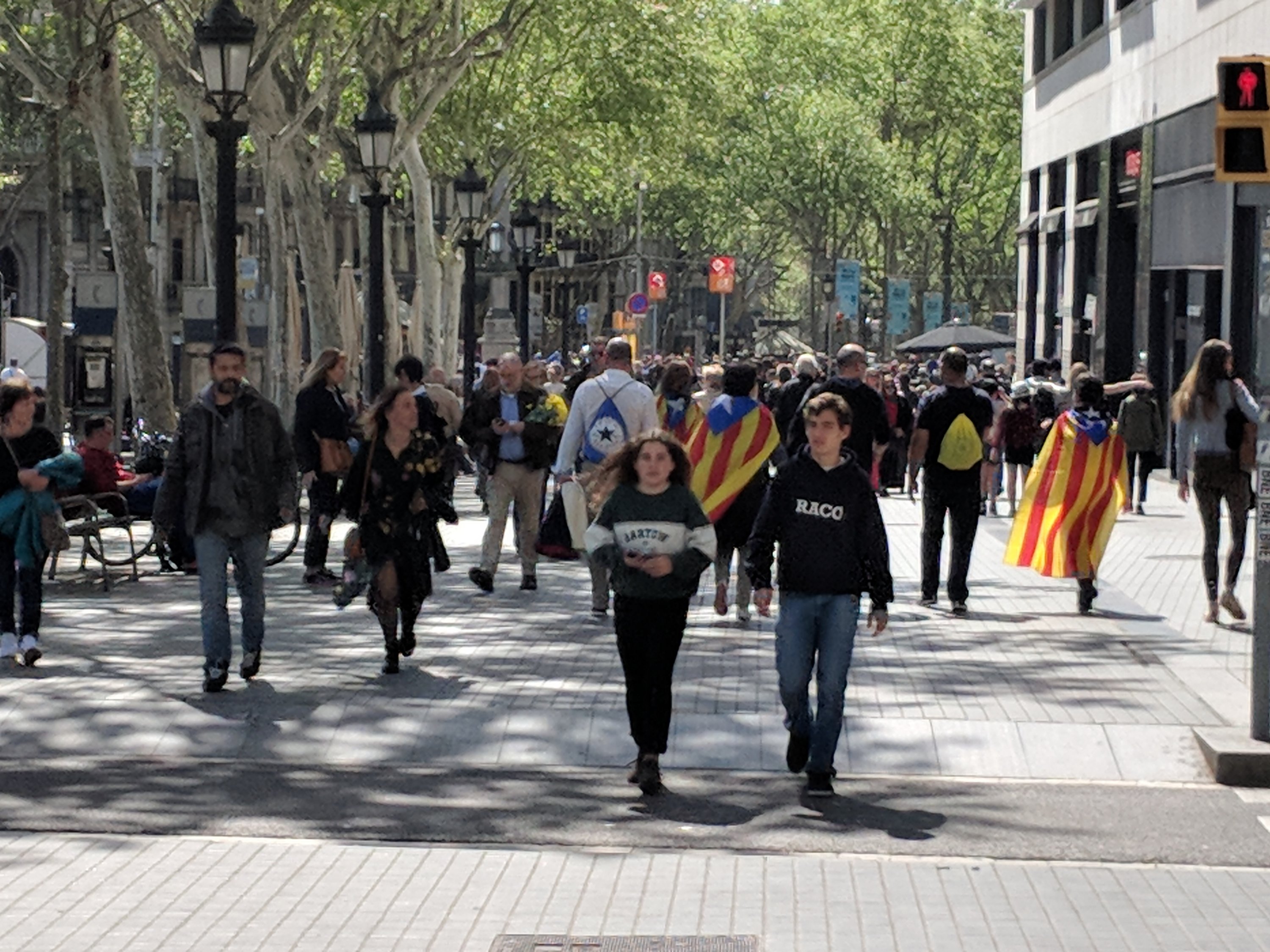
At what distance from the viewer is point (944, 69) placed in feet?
246

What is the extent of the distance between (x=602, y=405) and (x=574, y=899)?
813 cm

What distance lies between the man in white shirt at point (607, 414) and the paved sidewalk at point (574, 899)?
7.12 m

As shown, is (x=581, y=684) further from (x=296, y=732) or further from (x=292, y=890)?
(x=292, y=890)

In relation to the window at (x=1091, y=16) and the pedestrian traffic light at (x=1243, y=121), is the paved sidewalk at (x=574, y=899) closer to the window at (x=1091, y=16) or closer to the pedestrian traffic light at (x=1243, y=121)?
the pedestrian traffic light at (x=1243, y=121)

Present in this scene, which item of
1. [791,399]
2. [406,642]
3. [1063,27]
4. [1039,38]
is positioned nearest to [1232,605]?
[791,399]

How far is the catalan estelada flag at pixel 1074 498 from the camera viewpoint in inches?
644

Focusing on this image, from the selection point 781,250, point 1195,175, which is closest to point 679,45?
point 1195,175

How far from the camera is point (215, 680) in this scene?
12.3 metres

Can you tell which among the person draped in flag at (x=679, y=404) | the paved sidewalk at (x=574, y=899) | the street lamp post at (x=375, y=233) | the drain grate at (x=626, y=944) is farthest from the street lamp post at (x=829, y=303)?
the drain grate at (x=626, y=944)

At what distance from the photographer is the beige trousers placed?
17.5 metres

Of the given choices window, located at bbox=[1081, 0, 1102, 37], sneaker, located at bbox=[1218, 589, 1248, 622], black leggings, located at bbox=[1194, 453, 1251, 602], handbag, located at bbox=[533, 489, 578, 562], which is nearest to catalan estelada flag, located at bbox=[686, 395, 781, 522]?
handbag, located at bbox=[533, 489, 578, 562]

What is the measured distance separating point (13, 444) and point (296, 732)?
3.38 metres

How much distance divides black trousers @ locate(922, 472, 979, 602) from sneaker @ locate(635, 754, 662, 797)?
21.6ft

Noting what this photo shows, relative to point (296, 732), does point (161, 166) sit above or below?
above
